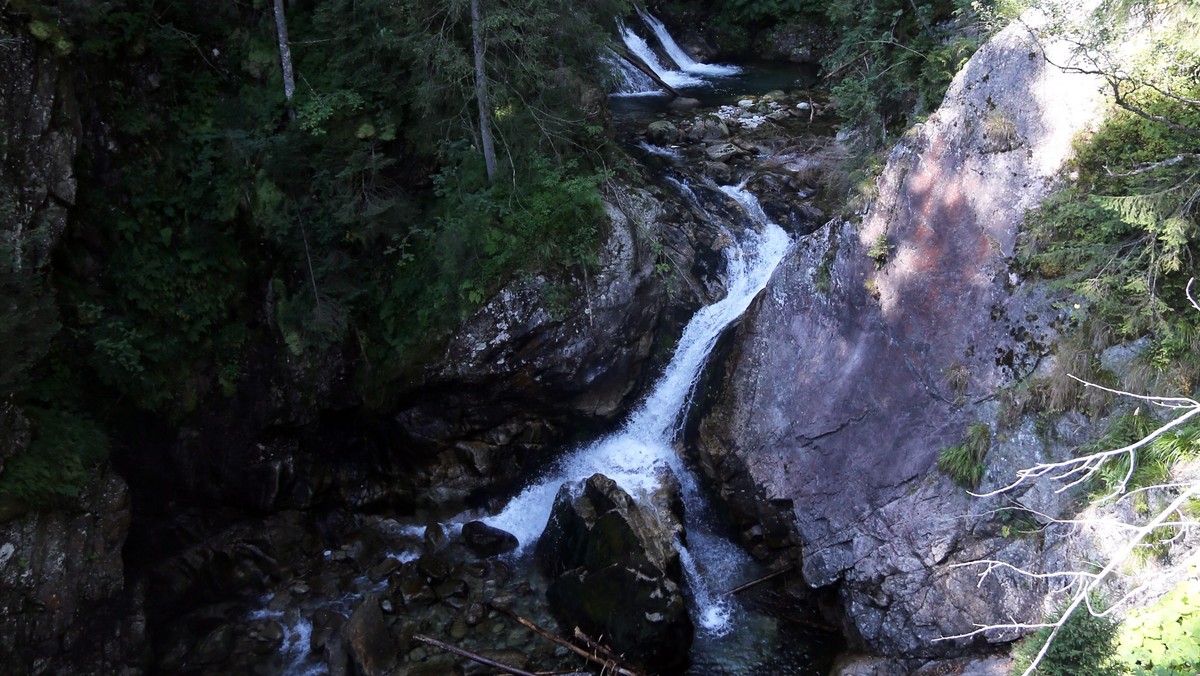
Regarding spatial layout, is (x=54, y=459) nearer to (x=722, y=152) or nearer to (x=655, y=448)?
(x=655, y=448)

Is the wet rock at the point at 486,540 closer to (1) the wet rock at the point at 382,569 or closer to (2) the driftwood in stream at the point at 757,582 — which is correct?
(1) the wet rock at the point at 382,569

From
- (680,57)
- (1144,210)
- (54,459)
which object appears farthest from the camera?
(680,57)

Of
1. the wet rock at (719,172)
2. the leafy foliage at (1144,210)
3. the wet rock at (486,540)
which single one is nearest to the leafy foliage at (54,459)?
the wet rock at (486,540)

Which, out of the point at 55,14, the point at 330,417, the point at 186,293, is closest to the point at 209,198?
the point at 186,293

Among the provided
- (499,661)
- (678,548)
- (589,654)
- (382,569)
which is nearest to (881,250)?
(678,548)

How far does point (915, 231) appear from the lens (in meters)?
9.39

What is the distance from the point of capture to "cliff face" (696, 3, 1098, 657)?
326 inches

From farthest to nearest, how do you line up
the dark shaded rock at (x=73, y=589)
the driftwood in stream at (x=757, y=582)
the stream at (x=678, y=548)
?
the driftwood in stream at (x=757, y=582) → the stream at (x=678, y=548) → the dark shaded rock at (x=73, y=589)

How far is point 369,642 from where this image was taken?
9703mm

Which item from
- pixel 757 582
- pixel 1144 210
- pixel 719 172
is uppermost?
pixel 719 172

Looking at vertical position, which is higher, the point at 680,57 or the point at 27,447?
the point at 680,57

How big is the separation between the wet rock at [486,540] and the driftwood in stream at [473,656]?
1763 millimetres

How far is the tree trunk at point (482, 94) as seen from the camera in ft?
33.4

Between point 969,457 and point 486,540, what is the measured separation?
721cm
